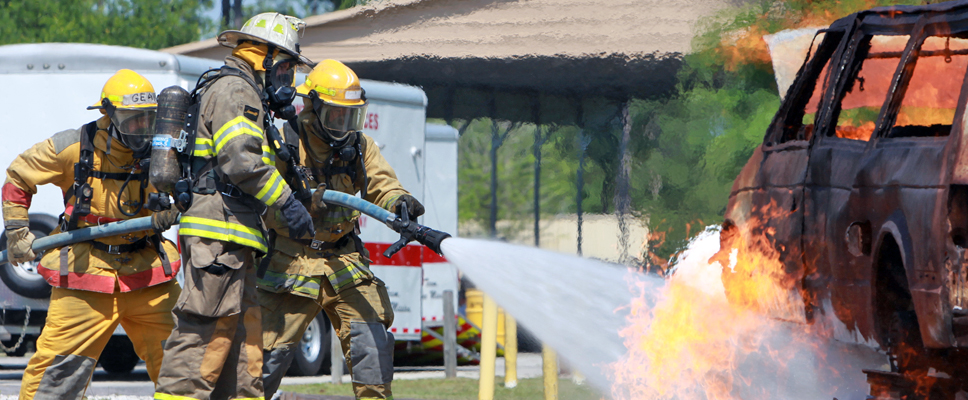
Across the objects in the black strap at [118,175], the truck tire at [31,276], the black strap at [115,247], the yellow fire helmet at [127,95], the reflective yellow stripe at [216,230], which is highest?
the yellow fire helmet at [127,95]

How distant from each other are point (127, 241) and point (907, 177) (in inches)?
152

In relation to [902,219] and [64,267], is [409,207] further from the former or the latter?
[902,219]

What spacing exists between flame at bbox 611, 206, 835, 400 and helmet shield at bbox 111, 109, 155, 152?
275cm

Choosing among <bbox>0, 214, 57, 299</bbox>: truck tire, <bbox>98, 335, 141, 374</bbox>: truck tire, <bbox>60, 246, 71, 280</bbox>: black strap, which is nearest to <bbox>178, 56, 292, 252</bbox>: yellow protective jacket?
<bbox>60, 246, 71, 280</bbox>: black strap

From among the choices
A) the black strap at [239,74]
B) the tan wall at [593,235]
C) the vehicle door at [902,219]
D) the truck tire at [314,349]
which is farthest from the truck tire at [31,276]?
the vehicle door at [902,219]

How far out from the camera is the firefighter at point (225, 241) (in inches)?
202

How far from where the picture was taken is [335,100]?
5910 mm

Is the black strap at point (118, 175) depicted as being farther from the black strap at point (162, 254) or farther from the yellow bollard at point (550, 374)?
the yellow bollard at point (550, 374)

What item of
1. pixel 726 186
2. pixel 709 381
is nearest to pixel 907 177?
pixel 709 381

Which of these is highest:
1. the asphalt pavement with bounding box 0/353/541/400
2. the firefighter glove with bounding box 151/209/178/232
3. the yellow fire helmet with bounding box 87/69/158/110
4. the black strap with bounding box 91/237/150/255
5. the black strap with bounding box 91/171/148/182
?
the yellow fire helmet with bounding box 87/69/158/110

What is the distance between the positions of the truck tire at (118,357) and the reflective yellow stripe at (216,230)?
554cm

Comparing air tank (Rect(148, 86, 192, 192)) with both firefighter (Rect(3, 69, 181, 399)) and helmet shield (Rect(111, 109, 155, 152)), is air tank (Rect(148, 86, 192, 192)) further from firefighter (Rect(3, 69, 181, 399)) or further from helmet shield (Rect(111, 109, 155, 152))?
helmet shield (Rect(111, 109, 155, 152))

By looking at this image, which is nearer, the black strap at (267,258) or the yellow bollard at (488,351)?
the black strap at (267,258)

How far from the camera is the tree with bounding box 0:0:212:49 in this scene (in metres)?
23.6
